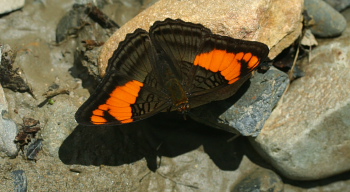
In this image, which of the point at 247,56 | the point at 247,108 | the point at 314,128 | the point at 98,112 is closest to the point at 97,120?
the point at 98,112

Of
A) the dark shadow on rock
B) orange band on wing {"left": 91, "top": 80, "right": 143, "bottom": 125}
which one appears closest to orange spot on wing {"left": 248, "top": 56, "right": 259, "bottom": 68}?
orange band on wing {"left": 91, "top": 80, "right": 143, "bottom": 125}

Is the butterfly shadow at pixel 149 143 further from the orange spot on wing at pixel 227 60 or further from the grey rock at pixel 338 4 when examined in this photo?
the grey rock at pixel 338 4

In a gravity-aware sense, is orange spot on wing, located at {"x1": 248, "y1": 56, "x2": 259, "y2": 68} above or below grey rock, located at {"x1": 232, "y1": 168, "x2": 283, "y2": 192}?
above

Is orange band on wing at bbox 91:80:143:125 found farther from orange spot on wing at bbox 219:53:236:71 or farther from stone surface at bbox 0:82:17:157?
stone surface at bbox 0:82:17:157

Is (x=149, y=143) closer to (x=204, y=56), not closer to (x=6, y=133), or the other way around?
(x=204, y=56)

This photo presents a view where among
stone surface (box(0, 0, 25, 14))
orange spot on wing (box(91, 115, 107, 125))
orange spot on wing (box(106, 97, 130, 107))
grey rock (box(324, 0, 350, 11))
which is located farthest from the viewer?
grey rock (box(324, 0, 350, 11))

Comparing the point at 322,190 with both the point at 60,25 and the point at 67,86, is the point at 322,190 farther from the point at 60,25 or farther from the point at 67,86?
the point at 60,25

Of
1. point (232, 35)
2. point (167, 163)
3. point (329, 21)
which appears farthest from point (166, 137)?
point (329, 21)
